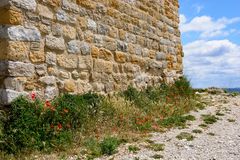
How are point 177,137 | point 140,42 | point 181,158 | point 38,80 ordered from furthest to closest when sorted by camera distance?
1. point 140,42
2. point 177,137
3. point 38,80
4. point 181,158

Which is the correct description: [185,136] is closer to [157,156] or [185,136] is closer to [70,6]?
[157,156]

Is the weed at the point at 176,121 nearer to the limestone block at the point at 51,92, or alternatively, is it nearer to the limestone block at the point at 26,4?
the limestone block at the point at 51,92

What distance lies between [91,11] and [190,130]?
2.93m

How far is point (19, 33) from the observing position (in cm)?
556

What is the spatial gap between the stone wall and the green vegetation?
0.28 metres

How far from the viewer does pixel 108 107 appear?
6.94 meters

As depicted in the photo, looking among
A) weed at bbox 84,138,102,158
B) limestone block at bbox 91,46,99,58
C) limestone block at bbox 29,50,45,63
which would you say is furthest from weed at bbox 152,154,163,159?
limestone block at bbox 91,46,99,58

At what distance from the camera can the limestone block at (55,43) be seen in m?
6.08

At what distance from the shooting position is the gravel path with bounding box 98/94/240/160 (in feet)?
17.1

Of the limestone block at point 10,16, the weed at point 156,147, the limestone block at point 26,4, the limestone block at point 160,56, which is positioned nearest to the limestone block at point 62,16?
the limestone block at point 26,4

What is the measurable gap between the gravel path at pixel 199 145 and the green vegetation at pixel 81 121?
29 centimetres

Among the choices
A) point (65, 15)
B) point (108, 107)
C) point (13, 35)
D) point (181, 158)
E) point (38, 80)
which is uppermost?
point (65, 15)

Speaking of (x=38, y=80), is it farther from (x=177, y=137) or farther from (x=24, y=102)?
(x=177, y=137)

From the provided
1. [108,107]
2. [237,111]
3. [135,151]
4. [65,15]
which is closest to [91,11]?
[65,15]
